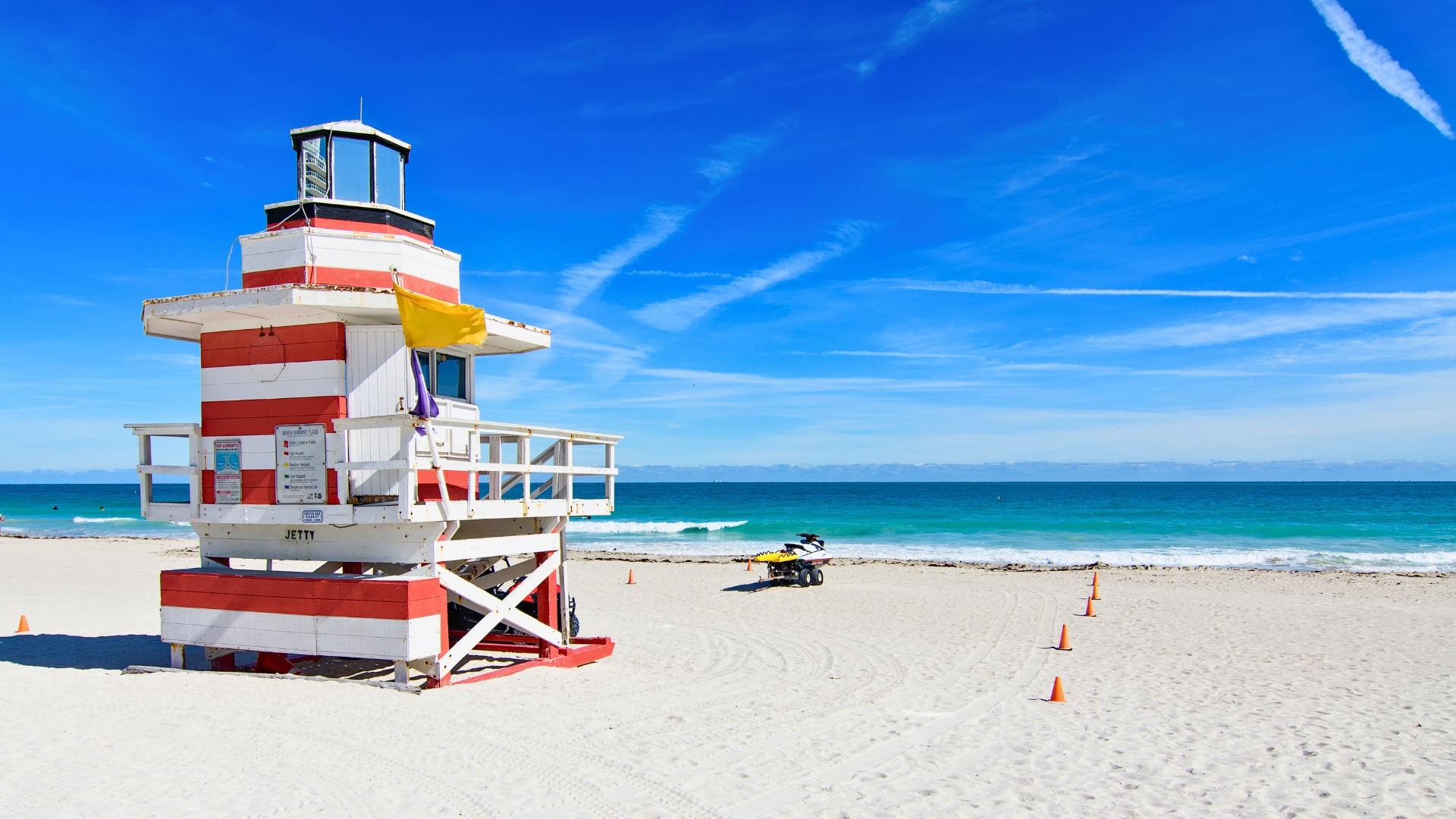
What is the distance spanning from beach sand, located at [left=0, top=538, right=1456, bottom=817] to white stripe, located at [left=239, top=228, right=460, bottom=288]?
444 cm

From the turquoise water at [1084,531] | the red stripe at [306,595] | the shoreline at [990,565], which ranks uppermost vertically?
the red stripe at [306,595]

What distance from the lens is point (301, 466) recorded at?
8.78m

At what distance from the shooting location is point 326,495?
28.6ft

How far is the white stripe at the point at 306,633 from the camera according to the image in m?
8.26

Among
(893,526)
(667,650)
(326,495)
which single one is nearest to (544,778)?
(326,495)

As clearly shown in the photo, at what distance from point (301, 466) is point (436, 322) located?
2221 millimetres

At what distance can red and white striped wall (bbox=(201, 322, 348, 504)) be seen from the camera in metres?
8.78

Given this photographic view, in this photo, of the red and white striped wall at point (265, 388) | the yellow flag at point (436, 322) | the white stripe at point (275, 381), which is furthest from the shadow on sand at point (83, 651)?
the yellow flag at point (436, 322)

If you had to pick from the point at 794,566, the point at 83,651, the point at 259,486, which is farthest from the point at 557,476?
the point at 794,566

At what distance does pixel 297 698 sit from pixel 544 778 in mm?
3358

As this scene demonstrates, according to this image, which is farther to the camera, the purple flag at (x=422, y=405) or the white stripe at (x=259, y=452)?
the white stripe at (x=259, y=452)

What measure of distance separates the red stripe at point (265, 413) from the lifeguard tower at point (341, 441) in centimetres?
2

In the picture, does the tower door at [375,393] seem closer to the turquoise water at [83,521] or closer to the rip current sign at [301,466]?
the rip current sign at [301,466]

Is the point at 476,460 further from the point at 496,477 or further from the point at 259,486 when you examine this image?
the point at 259,486
